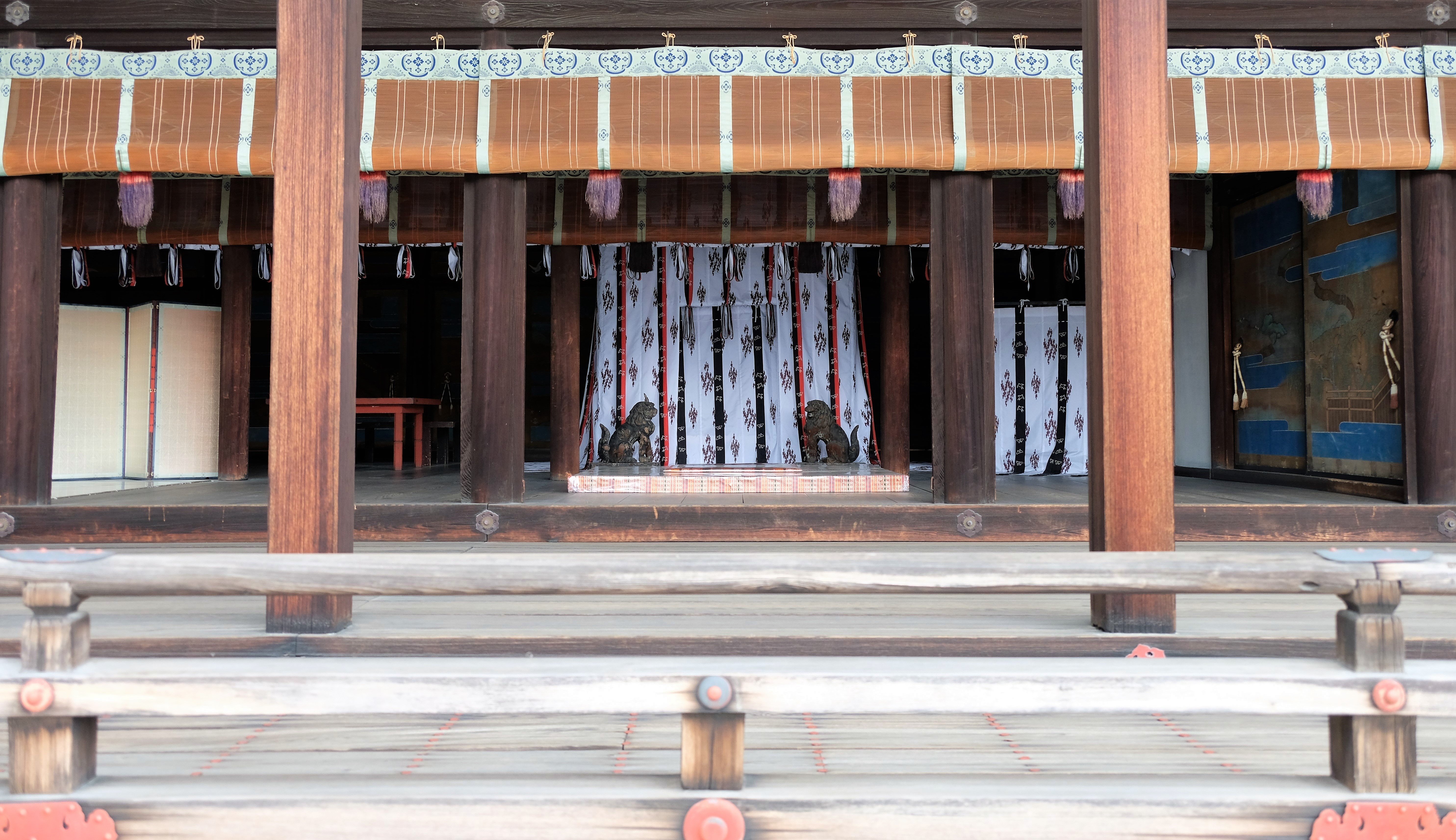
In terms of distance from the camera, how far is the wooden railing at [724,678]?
5.33 ft

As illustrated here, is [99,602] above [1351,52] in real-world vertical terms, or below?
below

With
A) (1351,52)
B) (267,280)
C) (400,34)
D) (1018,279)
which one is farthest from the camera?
(1018,279)

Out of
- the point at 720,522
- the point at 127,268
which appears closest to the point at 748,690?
the point at 720,522

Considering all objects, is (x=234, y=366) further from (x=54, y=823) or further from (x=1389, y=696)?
(x=1389, y=696)

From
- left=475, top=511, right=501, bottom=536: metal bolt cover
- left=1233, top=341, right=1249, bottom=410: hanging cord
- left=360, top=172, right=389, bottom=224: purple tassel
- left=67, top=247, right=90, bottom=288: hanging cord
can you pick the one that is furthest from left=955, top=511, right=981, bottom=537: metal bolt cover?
left=67, top=247, right=90, bottom=288: hanging cord

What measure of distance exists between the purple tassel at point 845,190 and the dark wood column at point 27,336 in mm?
4022

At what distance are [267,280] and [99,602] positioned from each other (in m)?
5.93

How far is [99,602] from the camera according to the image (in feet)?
9.88

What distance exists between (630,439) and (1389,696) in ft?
18.8

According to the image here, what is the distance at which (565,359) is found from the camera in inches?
260

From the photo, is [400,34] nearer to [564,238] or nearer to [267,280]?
[564,238]

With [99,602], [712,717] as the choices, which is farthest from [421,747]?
[99,602]

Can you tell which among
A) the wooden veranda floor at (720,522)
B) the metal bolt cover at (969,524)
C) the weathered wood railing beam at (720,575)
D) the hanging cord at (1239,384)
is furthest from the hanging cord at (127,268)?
the hanging cord at (1239,384)

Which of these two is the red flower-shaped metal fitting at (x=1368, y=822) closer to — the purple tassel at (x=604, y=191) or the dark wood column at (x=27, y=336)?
the purple tassel at (x=604, y=191)
